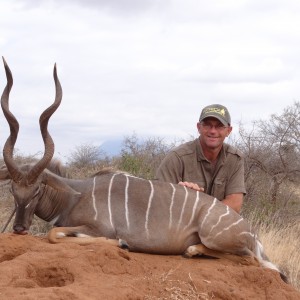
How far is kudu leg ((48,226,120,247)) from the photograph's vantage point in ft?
14.7

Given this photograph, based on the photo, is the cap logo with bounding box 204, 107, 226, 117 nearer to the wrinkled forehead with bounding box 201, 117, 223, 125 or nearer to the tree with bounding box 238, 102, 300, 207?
the wrinkled forehead with bounding box 201, 117, 223, 125

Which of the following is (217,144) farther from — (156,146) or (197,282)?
(156,146)

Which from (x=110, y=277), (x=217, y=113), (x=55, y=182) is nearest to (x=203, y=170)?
(x=217, y=113)

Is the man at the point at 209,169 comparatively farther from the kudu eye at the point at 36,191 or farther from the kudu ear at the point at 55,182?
the kudu eye at the point at 36,191

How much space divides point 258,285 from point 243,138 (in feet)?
20.7

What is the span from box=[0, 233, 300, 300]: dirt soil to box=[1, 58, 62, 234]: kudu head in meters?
0.50

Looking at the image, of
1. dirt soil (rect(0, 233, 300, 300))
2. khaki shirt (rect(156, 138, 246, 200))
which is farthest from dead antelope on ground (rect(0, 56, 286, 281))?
khaki shirt (rect(156, 138, 246, 200))

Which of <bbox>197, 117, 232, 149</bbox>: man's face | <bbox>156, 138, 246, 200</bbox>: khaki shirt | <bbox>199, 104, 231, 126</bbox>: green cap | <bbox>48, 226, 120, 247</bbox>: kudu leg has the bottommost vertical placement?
<bbox>48, 226, 120, 247</bbox>: kudu leg

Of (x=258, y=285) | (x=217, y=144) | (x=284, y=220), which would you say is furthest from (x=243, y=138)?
(x=258, y=285)

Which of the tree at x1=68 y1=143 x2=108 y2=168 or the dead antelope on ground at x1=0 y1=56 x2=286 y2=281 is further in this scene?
the tree at x1=68 y1=143 x2=108 y2=168

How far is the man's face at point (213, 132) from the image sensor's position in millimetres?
5520

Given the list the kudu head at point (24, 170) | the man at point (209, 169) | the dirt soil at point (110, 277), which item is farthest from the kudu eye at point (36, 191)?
the man at point (209, 169)

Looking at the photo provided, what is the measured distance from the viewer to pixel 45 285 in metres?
3.48

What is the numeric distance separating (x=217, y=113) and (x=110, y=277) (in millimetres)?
2400
